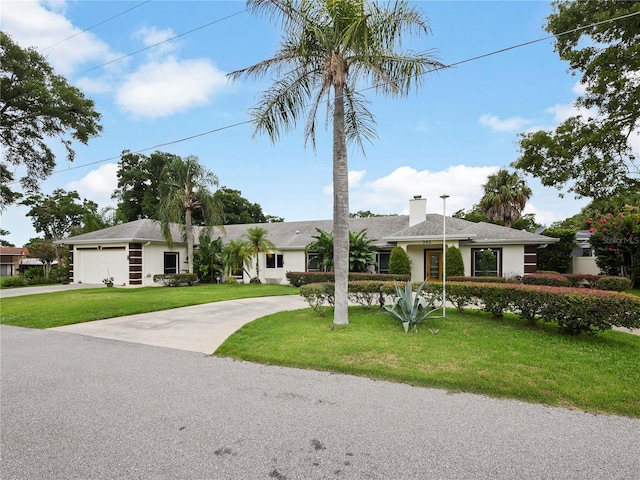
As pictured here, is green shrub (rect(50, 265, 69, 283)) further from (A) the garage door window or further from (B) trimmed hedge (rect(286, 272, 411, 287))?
(B) trimmed hedge (rect(286, 272, 411, 287))

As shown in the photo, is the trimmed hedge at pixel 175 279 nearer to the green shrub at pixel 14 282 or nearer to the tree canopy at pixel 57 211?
the green shrub at pixel 14 282

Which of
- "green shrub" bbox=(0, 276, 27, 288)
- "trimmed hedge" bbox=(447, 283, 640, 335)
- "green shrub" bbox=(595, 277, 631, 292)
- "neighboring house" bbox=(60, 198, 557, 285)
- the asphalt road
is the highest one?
"neighboring house" bbox=(60, 198, 557, 285)

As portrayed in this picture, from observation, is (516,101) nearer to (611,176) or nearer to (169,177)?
(611,176)

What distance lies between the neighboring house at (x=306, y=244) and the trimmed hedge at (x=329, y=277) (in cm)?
221

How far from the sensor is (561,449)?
2.84m

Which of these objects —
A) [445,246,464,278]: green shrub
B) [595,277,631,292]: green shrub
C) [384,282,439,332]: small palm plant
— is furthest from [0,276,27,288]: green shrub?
[595,277,631,292]: green shrub

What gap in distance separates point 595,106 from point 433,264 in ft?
30.0

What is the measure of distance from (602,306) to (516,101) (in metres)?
7.30

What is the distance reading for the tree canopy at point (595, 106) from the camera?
964 centimetres

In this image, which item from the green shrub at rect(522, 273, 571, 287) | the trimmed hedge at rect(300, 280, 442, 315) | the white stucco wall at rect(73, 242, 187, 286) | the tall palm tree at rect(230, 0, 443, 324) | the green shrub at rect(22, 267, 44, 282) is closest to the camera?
the tall palm tree at rect(230, 0, 443, 324)

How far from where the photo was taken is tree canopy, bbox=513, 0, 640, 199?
964cm

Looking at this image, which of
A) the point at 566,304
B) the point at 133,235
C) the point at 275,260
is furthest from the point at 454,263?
the point at 133,235

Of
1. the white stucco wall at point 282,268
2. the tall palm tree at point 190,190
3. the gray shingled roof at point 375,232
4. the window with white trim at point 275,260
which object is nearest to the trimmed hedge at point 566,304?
the gray shingled roof at point 375,232

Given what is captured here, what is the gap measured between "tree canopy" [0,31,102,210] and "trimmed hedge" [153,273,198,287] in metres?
7.71
